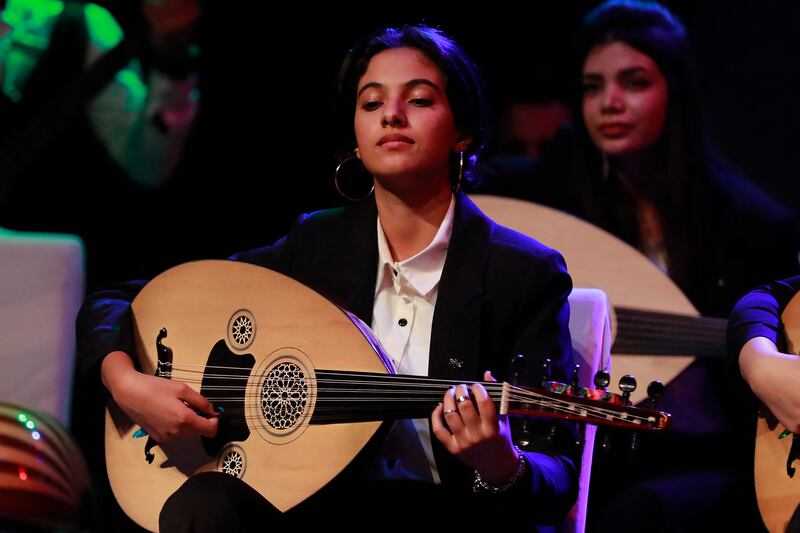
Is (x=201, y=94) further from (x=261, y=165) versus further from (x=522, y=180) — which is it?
(x=522, y=180)

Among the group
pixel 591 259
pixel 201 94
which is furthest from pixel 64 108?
pixel 591 259

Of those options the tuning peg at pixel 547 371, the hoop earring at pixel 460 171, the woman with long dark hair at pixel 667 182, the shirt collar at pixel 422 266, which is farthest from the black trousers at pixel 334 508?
the woman with long dark hair at pixel 667 182

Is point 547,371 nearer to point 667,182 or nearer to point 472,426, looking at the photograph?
point 472,426

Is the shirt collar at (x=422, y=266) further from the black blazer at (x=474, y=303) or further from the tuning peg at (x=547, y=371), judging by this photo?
the tuning peg at (x=547, y=371)

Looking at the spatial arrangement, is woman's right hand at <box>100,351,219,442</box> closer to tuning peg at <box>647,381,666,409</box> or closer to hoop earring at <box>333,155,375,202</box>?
hoop earring at <box>333,155,375,202</box>

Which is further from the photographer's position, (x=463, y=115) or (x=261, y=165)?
(x=261, y=165)

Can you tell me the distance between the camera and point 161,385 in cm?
203

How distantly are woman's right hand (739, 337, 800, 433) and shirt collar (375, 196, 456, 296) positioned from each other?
2.07 feet

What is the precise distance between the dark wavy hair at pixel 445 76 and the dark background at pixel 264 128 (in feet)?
3.94

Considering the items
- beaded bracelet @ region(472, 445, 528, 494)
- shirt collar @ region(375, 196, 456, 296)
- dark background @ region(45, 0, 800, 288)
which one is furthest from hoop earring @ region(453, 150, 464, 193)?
dark background @ region(45, 0, 800, 288)

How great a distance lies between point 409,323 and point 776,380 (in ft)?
2.30

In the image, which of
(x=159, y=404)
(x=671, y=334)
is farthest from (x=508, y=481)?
(x=671, y=334)

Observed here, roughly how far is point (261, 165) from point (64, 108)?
2.72 ft

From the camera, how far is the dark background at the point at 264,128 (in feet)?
11.7
